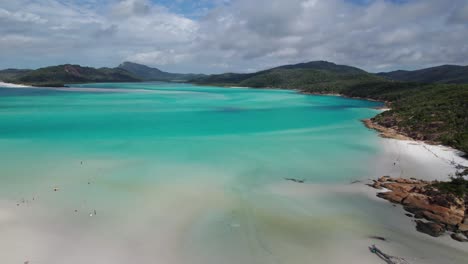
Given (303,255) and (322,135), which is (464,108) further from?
(303,255)

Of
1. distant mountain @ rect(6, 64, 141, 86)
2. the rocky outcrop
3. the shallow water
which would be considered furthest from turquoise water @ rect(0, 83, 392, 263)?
distant mountain @ rect(6, 64, 141, 86)

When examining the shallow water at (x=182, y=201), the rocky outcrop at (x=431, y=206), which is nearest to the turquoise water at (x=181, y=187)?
the shallow water at (x=182, y=201)

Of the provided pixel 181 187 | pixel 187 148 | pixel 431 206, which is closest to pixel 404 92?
pixel 187 148

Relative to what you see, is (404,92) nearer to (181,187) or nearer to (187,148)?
(187,148)

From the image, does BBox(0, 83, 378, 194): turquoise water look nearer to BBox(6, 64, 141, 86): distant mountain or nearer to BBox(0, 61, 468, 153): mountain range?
BBox(0, 61, 468, 153): mountain range

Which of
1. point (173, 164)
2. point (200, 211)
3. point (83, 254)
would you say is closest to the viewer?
point (83, 254)

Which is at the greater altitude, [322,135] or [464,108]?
[464,108]

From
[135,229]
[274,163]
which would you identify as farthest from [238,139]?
[135,229]

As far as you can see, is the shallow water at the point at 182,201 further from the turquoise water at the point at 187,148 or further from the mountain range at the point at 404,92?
the mountain range at the point at 404,92
